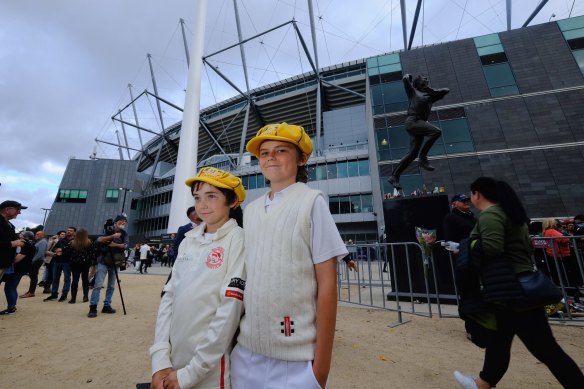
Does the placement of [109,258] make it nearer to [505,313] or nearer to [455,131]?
[505,313]

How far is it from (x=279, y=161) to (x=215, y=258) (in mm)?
667

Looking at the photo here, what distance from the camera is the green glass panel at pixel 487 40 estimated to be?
71.9 feet

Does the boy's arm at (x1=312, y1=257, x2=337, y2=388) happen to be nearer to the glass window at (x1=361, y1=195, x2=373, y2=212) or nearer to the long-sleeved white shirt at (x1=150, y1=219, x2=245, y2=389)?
the long-sleeved white shirt at (x1=150, y1=219, x2=245, y2=389)

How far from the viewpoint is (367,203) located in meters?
28.0

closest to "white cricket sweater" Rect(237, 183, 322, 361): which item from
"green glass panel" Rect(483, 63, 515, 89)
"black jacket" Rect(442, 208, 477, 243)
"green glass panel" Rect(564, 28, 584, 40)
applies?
"black jacket" Rect(442, 208, 477, 243)

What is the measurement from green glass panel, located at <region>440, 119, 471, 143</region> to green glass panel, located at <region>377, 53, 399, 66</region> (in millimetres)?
7735

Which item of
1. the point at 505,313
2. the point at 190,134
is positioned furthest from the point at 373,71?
the point at 505,313

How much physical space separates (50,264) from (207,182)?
10.3m

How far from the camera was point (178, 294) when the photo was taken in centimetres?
149

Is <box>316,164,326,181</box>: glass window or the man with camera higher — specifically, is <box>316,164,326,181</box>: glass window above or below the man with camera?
above

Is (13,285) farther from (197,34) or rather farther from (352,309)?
(197,34)

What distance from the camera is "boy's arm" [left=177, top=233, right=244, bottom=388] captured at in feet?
3.99

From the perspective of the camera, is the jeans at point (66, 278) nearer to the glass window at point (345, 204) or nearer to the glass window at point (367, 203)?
the glass window at point (345, 204)

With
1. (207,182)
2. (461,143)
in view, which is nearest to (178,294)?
(207,182)
